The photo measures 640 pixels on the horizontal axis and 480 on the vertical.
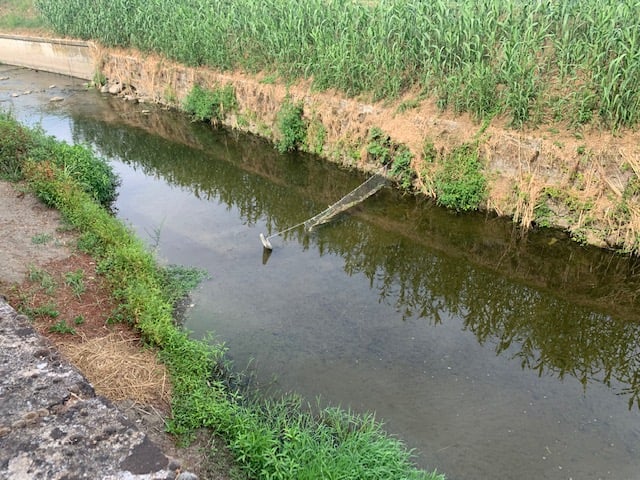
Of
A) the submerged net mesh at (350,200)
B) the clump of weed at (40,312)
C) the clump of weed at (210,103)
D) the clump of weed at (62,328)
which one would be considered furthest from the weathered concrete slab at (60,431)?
the clump of weed at (210,103)

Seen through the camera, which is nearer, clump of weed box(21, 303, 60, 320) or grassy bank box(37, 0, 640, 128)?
clump of weed box(21, 303, 60, 320)

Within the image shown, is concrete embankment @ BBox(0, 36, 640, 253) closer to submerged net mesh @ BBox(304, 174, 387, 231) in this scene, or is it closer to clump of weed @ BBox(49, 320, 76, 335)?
submerged net mesh @ BBox(304, 174, 387, 231)

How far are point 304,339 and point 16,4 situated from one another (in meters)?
27.0

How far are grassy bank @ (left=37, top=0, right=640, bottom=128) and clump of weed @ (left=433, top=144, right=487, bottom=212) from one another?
0.81 metres

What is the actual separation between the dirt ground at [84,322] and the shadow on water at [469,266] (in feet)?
10.5

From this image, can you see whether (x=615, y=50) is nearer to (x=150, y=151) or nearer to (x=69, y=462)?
(x=69, y=462)

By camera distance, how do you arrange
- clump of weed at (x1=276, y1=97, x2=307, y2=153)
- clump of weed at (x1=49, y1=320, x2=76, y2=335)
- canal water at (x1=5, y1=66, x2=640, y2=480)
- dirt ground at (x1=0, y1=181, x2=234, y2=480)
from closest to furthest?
1. dirt ground at (x1=0, y1=181, x2=234, y2=480)
2. canal water at (x1=5, y1=66, x2=640, y2=480)
3. clump of weed at (x1=49, y1=320, x2=76, y2=335)
4. clump of weed at (x1=276, y1=97, x2=307, y2=153)

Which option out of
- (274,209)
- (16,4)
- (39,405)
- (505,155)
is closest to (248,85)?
(274,209)

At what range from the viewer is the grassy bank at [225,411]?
4.02 metres

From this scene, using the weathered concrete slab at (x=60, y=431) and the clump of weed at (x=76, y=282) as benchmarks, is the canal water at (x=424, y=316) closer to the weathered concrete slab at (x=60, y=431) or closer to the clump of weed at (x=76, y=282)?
the clump of weed at (x=76, y=282)

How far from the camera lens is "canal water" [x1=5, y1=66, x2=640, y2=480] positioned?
4.85 m

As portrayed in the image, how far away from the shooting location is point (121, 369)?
473 centimetres

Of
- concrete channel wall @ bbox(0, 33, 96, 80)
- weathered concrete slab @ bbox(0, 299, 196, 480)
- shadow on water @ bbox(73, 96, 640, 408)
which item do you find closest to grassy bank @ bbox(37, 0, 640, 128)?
shadow on water @ bbox(73, 96, 640, 408)

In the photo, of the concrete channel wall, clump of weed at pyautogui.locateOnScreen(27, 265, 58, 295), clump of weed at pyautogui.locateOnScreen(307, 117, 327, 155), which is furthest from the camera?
the concrete channel wall
